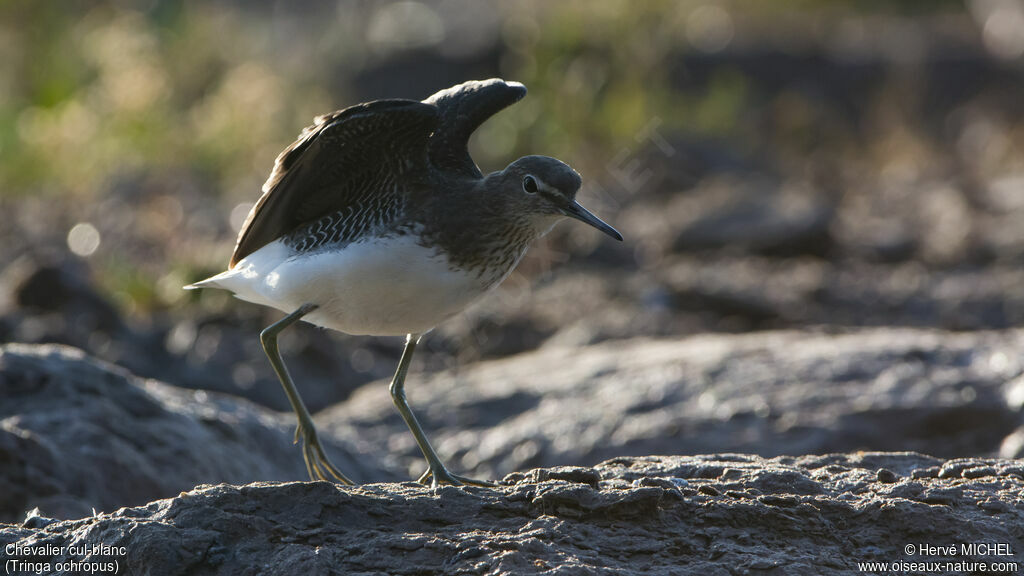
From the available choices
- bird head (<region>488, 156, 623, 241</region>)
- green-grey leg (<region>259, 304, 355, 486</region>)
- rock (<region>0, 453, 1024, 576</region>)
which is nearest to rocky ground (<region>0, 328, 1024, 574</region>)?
rock (<region>0, 453, 1024, 576</region>)

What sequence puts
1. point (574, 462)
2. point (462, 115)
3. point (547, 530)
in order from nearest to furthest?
1. point (547, 530)
2. point (462, 115)
3. point (574, 462)

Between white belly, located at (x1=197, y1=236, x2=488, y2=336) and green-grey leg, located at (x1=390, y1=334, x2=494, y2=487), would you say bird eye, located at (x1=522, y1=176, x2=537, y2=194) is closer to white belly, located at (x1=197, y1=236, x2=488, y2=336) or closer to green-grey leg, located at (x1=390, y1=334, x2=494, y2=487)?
white belly, located at (x1=197, y1=236, x2=488, y2=336)

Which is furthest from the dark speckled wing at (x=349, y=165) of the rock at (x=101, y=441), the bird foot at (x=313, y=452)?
the rock at (x=101, y=441)

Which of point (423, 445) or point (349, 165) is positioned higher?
point (349, 165)

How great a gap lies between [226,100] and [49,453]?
362 inches

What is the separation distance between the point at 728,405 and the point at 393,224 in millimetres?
2508

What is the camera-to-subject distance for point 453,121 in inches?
208

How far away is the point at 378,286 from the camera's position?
15.5ft

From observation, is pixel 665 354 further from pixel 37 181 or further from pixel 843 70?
pixel 843 70

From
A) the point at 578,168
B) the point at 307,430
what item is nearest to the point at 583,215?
the point at 307,430

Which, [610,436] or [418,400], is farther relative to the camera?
[418,400]

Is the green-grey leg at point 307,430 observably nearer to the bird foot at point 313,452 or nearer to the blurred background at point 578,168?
the bird foot at point 313,452

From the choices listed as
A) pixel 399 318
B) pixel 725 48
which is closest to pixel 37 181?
pixel 399 318

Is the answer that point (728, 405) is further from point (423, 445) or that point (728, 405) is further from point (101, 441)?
point (101, 441)
